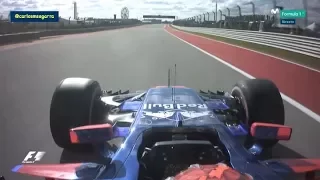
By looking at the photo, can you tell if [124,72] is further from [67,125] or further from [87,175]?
[87,175]

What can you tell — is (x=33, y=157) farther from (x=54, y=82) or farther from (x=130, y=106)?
(x=54, y=82)

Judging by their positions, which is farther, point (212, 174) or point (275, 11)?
point (275, 11)

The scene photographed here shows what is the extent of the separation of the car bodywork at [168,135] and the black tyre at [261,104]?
0.22m

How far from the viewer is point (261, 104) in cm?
493

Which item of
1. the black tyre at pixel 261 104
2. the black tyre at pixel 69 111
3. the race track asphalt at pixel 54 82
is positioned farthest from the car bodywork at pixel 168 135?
the race track asphalt at pixel 54 82

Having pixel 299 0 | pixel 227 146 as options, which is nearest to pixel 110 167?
pixel 227 146

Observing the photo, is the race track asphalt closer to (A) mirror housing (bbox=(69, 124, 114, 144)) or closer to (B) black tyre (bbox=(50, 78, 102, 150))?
(B) black tyre (bbox=(50, 78, 102, 150))

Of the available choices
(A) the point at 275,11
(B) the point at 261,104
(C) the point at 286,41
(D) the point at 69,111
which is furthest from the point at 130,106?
(A) the point at 275,11

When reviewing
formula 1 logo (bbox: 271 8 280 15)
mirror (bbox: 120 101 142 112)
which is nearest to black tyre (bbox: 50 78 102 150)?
mirror (bbox: 120 101 142 112)

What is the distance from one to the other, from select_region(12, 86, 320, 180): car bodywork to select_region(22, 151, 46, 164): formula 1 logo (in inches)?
36.3

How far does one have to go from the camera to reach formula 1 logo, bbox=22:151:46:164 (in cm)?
481

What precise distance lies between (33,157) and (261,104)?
8.77ft

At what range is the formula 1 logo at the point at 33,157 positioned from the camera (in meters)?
4.81

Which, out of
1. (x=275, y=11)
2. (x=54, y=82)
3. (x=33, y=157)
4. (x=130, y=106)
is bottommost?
(x=33, y=157)
